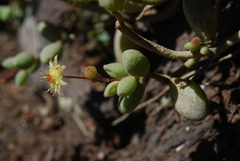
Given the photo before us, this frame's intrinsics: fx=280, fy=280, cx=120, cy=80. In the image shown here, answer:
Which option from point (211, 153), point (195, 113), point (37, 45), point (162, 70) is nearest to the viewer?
point (195, 113)

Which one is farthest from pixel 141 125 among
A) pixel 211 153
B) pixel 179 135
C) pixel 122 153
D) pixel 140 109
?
pixel 211 153

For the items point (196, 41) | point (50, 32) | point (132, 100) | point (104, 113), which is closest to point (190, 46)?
point (196, 41)

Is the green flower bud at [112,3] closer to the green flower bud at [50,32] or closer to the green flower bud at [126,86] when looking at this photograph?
the green flower bud at [126,86]

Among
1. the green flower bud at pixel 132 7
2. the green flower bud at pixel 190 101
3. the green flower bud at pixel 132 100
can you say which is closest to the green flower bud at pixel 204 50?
the green flower bud at pixel 190 101

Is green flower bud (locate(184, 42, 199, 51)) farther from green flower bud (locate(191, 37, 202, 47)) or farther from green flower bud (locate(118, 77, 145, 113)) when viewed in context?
green flower bud (locate(118, 77, 145, 113))

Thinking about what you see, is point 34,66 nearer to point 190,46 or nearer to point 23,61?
point 23,61

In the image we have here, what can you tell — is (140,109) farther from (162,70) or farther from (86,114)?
(86,114)
